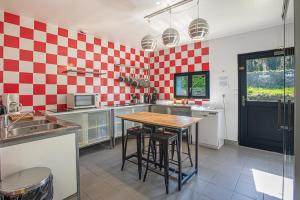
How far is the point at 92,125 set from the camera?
3104 millimetres

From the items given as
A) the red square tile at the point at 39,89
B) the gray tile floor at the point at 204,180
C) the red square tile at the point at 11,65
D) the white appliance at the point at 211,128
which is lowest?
the gray tile floor at the point at 204,180

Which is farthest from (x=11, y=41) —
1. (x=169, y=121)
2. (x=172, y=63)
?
(x=172, y=63)

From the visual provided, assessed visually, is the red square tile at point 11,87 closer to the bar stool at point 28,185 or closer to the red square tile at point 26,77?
the red square tile at point 26,77

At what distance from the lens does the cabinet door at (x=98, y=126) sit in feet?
10.1

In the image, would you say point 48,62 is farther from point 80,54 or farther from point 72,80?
point 80,54

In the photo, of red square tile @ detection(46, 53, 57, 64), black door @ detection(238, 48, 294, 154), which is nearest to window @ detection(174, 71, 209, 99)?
black door @ detection(238, 48, 294, 154)

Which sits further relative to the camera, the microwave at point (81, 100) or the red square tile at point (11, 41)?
the microwave at point (81, 100)

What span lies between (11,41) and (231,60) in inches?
164

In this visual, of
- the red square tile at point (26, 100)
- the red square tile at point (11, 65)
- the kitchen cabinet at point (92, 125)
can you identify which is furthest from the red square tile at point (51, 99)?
the red square tile at point (11, 65)

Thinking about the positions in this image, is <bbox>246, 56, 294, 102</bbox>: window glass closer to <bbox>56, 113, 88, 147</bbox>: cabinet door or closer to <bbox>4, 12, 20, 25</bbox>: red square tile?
<bbox>56, 113, 88, 147</bbox>: cabinet door

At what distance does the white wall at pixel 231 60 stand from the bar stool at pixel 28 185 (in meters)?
3.47

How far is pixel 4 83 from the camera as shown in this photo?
2.42 m

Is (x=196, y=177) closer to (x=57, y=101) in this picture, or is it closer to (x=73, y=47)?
(x=57, y=101)

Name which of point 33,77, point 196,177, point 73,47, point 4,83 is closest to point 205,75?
point 196,177
